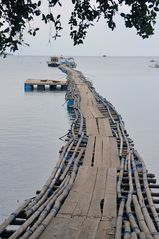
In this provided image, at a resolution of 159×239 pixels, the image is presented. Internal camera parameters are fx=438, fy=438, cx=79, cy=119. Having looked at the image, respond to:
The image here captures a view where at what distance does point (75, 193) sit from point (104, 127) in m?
9.73

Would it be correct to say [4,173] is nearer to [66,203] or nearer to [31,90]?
[66,203]

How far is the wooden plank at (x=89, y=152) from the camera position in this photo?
13.0 m

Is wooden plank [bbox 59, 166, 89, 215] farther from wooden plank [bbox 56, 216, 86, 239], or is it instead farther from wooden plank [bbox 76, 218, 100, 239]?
wooden plank [bbox 76, 218, 100, 239]

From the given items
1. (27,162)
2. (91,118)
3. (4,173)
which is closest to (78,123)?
(91,118)

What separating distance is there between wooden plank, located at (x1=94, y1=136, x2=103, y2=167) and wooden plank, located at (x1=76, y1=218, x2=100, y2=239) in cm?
443

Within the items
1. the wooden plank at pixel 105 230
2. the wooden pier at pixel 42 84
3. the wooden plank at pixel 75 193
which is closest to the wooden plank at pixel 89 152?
the wooden plank at pixel 75 193

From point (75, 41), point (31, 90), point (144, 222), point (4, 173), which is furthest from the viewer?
point (31, 90)

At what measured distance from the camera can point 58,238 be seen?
7609mm

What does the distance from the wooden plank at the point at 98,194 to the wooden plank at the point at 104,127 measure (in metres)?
6.00

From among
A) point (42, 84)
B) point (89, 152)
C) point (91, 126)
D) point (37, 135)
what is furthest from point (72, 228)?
point (42, 84)

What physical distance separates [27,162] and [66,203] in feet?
37.6


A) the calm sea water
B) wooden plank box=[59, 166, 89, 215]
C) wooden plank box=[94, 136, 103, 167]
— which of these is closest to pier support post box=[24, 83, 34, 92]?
the calm sea water

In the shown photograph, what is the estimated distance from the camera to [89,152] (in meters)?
14.3

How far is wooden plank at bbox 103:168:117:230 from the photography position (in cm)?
867
